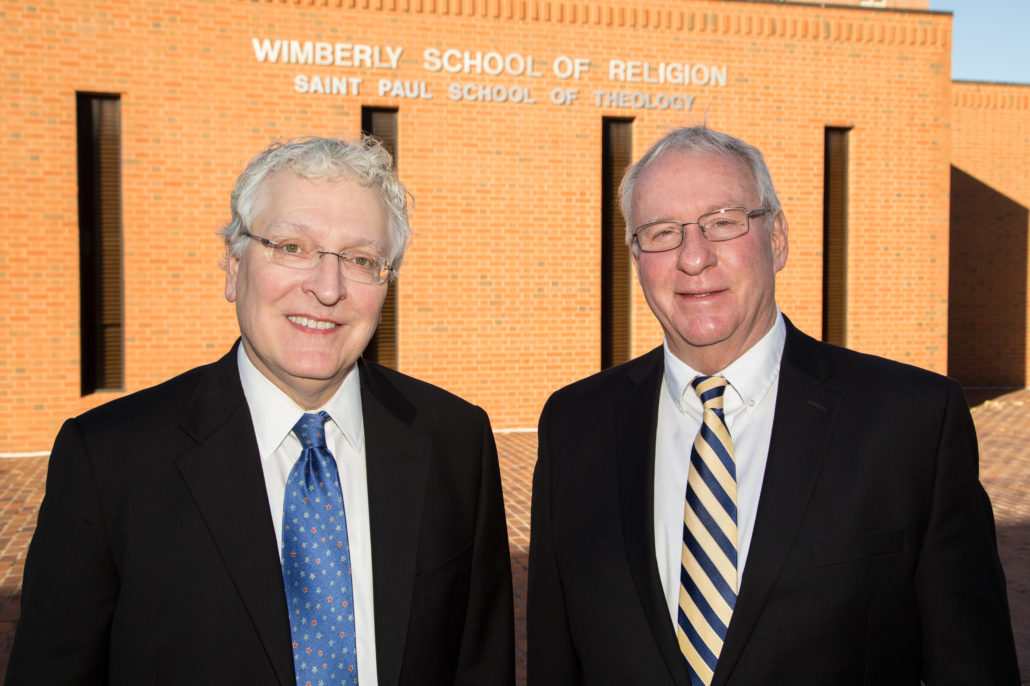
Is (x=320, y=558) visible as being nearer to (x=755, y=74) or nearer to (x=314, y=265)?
(x=314, y=265)

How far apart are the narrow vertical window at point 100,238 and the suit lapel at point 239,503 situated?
9036 millimetres

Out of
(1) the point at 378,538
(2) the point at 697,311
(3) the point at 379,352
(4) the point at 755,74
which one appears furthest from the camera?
(4) the point at 755,74

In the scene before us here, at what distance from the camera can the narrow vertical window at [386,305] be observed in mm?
10578

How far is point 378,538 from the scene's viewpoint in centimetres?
199

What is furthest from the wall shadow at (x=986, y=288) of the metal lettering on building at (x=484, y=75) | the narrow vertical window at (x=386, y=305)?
the narrow vertical window at (x=386, y=305)

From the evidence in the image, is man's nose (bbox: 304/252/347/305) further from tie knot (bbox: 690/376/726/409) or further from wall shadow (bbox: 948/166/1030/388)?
wall shadow (bbox: 948/166/1030/388)

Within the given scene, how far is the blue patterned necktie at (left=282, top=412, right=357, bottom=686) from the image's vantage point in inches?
71.4

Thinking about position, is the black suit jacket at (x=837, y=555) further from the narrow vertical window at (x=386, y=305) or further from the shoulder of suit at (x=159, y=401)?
the narrow vertical window at (x=386, y=305)

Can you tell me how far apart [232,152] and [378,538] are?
29.7 feet

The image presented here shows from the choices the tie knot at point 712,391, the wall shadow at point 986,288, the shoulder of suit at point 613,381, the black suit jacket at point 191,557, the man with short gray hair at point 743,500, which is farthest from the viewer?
the wall shadow at point 986,288

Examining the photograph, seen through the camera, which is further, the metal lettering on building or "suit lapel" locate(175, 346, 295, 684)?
the metal lettering on building

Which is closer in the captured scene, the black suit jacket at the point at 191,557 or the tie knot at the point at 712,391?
the black suit jacket at the point at 191,557

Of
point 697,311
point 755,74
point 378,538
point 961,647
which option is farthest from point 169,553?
point 755,74

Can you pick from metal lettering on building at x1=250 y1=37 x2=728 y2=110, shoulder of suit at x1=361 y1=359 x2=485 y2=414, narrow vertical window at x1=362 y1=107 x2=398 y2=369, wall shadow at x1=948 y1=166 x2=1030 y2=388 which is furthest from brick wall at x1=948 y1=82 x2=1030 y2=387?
shoulder of suit at x1=361 y1=359 x2=485 y2=414
